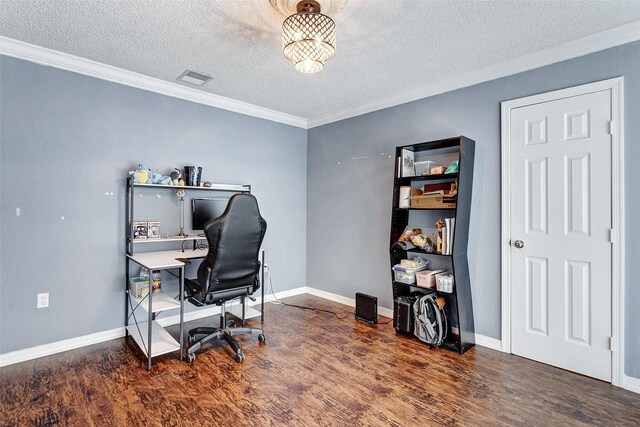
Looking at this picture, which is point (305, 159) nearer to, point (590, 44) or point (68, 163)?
A: point (68, 163)

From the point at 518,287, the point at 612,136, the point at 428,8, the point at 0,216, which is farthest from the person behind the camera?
the point at 518,287

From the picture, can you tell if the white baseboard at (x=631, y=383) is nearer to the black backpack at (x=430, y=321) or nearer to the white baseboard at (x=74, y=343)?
the black backpack at (x=430, y=321)

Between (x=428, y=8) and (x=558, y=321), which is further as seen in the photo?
(x=558, y=321)

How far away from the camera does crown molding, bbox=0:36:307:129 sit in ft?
8.21

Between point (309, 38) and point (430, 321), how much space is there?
244 centimetres

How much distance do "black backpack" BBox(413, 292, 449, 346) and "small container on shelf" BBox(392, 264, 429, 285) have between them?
0.67 ft

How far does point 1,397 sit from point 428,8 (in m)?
3.68

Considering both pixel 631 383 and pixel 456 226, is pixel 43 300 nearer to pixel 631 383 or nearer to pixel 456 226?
pixel 456 226

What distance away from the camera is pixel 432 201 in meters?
2.91

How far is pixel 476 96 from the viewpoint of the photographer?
2957mm

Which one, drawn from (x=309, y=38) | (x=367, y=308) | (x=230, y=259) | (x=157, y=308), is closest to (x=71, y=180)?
(x=157, y=308)

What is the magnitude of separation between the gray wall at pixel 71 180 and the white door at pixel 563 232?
3192 mm

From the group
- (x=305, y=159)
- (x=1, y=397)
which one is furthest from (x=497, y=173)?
(x=1, y=397)

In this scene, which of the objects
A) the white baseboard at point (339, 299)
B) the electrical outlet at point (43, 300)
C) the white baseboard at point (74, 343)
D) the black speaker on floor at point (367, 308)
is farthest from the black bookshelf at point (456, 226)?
the electrical outlet at point (43, 300)
